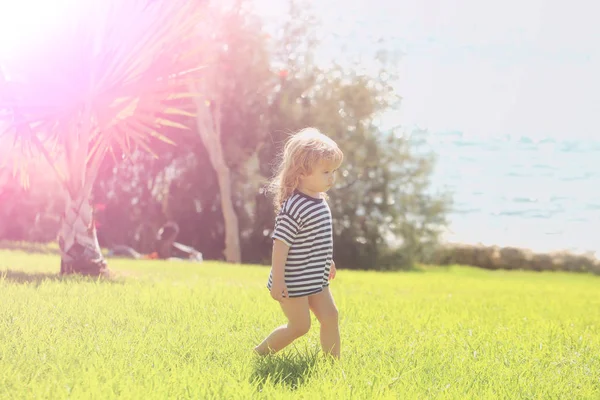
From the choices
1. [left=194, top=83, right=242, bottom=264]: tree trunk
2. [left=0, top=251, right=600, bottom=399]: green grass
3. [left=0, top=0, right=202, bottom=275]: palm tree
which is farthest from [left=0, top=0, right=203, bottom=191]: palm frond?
[left=194, top=83, right=242, bottom=264]: tree trunk

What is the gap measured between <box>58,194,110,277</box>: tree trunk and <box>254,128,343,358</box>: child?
20.7ft

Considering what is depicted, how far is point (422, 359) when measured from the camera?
18.2ft

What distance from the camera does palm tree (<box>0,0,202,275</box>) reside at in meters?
10.2

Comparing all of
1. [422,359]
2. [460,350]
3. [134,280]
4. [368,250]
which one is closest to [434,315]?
[460,350]

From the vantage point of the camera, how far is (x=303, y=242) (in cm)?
501

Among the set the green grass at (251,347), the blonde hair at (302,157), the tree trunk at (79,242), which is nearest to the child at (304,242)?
the blonde hair at (302,157)

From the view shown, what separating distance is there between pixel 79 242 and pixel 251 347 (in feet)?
19.5

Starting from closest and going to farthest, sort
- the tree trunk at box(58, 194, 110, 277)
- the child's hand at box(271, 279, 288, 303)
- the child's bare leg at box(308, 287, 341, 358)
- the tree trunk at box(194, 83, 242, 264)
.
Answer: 1. the child's hand at box(271, 279, 288, 303)
2. the child's bare leg at box(308, 287, 341, 358)
3. the tree trunk at box(58, 194, 110, 277)
4. the tree trunk at box(194, 83, 242, 264)

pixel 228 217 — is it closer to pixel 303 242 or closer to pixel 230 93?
pixel 230 93

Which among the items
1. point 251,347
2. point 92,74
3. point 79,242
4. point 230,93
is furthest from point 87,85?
point 230,93

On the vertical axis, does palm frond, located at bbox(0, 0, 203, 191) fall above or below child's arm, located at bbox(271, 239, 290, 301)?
above

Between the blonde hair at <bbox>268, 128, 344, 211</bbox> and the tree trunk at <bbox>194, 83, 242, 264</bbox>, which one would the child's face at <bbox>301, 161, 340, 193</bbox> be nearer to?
the blonde hair at <bbox>268, 128, 344, 211</bbox>

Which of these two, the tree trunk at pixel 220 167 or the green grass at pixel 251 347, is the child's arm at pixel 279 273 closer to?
the green grass at pixel 251 347

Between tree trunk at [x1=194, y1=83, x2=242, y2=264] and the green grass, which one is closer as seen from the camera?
the green grass
